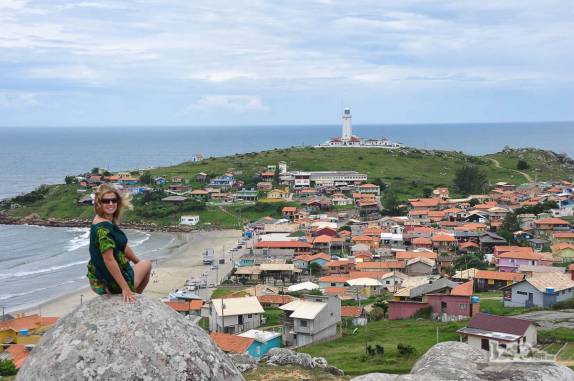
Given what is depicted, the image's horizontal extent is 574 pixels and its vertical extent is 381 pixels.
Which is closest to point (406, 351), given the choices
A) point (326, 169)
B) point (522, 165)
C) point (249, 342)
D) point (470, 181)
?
point (249, 342)

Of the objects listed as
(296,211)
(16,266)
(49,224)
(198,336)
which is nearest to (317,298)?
(198,336)

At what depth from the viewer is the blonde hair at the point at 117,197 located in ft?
23.7

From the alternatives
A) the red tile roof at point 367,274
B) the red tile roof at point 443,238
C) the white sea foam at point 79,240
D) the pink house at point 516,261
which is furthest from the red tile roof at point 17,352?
the red tile roof at point 443,238

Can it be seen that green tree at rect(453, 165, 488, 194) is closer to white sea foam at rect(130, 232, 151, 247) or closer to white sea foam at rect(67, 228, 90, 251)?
white sea foam at rect(130, 232, 151, 247)

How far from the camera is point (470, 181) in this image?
11112cm

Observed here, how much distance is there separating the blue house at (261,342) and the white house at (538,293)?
18285 mm

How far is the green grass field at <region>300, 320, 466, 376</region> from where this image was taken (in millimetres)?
28859

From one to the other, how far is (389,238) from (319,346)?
38443 mm

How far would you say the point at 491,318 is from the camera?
28.6m

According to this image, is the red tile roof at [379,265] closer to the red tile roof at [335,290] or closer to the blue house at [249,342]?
the red tile roof at [335,290]

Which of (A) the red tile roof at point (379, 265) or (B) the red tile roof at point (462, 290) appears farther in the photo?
(A) the red tile roof at point (379, 265)

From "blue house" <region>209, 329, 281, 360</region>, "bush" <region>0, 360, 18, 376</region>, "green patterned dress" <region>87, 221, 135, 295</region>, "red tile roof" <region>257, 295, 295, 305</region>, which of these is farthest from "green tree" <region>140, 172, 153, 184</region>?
"green patterned dress" <region>87, 221, 135, 295</region>

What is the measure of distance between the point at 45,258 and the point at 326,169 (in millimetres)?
68426

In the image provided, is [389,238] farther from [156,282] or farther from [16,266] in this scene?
[16,266]
